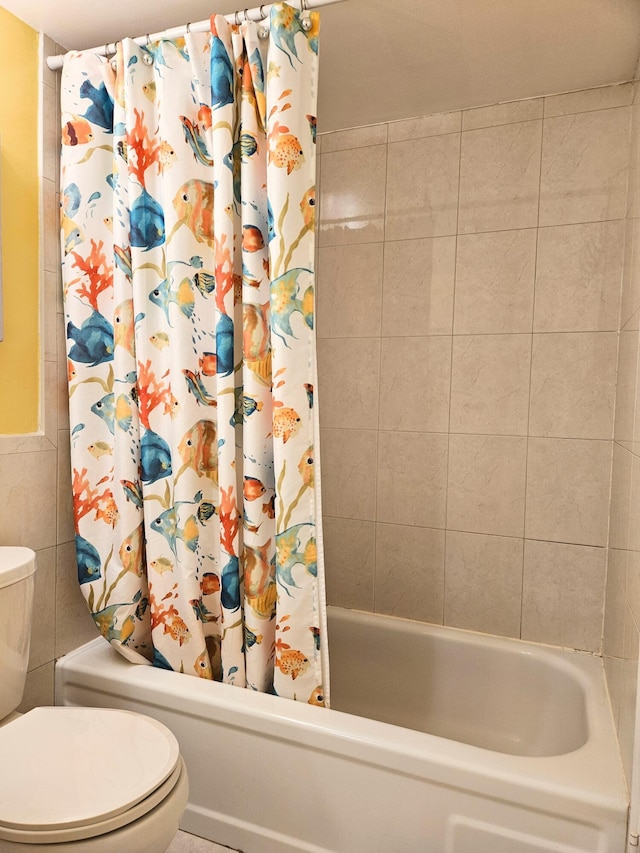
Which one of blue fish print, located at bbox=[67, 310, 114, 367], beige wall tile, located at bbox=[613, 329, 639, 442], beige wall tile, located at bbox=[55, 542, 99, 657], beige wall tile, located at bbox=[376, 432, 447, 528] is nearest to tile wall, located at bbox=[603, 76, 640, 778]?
beige wall tile, located at bbox=[613, 329, 639, 442]

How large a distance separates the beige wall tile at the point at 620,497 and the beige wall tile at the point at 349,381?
841mm

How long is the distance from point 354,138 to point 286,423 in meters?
1.35

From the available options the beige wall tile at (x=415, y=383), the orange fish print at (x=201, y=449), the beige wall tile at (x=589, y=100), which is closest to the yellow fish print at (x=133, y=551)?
the orange fish print at (x=201, y=449)

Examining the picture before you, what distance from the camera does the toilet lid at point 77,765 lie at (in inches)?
43.4

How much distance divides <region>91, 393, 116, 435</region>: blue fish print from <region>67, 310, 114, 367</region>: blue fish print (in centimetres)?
11

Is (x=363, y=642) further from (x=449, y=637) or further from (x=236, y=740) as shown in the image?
(x=236, y=740)

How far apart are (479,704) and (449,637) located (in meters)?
0.24

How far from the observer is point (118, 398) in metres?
1.75

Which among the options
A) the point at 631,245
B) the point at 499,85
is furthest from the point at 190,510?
the point at 499,85

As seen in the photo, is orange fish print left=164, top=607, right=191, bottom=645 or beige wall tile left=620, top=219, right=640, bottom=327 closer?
beige wall tile left=620, top=219, right=640, bottom=327

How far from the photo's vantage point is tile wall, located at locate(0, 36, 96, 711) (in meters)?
1.73

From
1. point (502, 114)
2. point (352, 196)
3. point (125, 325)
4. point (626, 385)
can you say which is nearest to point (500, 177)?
point (502, 114)

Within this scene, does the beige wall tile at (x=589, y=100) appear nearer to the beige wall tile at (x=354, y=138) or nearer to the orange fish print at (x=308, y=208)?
the beige wall tile at (x=354, y=138)

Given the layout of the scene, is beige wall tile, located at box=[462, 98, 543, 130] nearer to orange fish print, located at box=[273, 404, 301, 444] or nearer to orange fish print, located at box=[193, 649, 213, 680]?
orange fish print, located at box=[273, 404, 301, 444]
